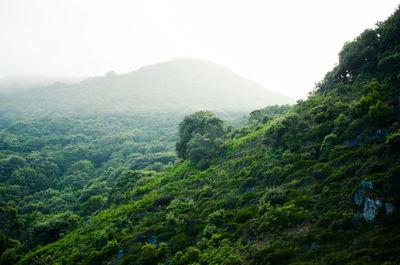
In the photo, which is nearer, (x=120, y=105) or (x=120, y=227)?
(x=120, y=227)

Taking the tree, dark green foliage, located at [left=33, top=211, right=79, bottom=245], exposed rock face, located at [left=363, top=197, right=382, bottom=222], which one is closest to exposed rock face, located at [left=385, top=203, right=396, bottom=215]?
exposed rock face, located at [left=363, top=197, right=382, bottom=222]

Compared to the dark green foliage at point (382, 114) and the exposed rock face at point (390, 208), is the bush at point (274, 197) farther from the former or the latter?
the dark green foliage at point (382, 114)

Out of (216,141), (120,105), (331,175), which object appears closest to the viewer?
(331,175)

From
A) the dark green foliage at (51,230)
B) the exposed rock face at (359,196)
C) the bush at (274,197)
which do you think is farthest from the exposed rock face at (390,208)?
the dark green foliage at (51,230)

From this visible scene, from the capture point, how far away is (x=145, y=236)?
19734mm

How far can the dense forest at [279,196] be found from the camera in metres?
10.6

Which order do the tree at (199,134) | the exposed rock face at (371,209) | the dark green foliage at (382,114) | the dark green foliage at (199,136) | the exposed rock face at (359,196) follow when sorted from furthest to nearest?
the tree at (199,134), the dark green foliage at (199,136), the dark green foliage at (382,114), the exposed rock face at (359,196), the exposed rock face at (371,209)

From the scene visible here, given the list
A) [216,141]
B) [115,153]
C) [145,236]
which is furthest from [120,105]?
[145,236]

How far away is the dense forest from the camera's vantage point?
1063 cm

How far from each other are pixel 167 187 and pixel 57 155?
86.7 m

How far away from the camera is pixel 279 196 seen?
1575 cm

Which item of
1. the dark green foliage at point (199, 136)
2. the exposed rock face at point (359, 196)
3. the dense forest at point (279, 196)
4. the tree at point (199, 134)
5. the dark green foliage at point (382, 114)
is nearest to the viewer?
the dense forest at point (279, 196)

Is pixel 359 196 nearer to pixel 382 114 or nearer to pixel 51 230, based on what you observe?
pixel 382 114

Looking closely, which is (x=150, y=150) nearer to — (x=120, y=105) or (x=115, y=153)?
(x=115, y=153)
